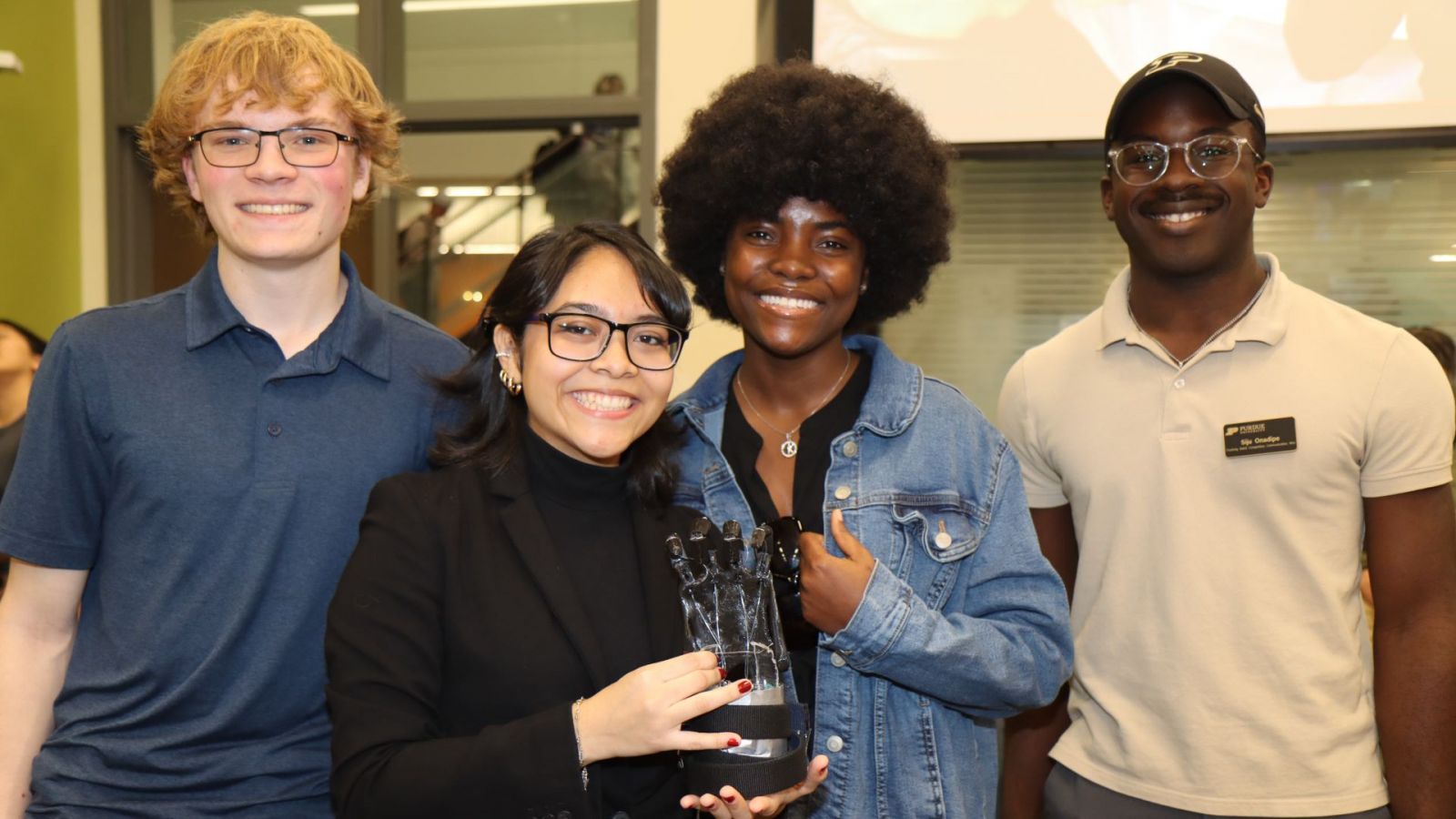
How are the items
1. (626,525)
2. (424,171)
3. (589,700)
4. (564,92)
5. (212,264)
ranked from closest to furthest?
(589,700) < (626,525) < (212,264) < (564,92) < (424,171)

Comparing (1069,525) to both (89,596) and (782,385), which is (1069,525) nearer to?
(782,385)

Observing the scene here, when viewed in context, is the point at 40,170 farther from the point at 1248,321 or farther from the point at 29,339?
the point at 1248,321

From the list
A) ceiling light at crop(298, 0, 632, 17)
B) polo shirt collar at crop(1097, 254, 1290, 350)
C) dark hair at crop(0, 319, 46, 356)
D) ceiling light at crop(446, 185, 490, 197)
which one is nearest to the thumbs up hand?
polo shirt collar at crop(1097, 254, 1290, 350)

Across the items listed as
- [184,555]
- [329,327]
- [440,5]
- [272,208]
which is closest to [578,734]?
[184,555]

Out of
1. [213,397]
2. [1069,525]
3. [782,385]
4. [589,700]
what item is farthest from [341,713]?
[1069,525]

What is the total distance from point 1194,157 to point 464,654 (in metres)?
1.62

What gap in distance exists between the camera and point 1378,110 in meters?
3.70

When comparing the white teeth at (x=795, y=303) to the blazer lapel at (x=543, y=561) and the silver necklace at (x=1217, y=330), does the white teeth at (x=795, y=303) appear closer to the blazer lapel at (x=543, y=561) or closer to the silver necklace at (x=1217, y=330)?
the blazer lapel at (x=543, y=561)

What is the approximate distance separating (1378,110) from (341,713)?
3.61 metres

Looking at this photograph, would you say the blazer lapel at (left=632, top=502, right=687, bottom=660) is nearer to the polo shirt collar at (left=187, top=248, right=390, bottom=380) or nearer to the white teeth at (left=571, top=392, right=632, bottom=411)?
the white teeth at (left=571, top=392, right=632, bottom=411)

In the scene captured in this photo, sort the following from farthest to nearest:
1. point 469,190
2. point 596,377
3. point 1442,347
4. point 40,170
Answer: point 469,190, point 40,170, point 1442,347, point 596,377

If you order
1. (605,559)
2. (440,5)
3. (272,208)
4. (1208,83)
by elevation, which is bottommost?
(605,559)

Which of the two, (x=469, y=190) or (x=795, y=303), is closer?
(x=795, y=303)

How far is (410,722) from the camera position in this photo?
1.54m
